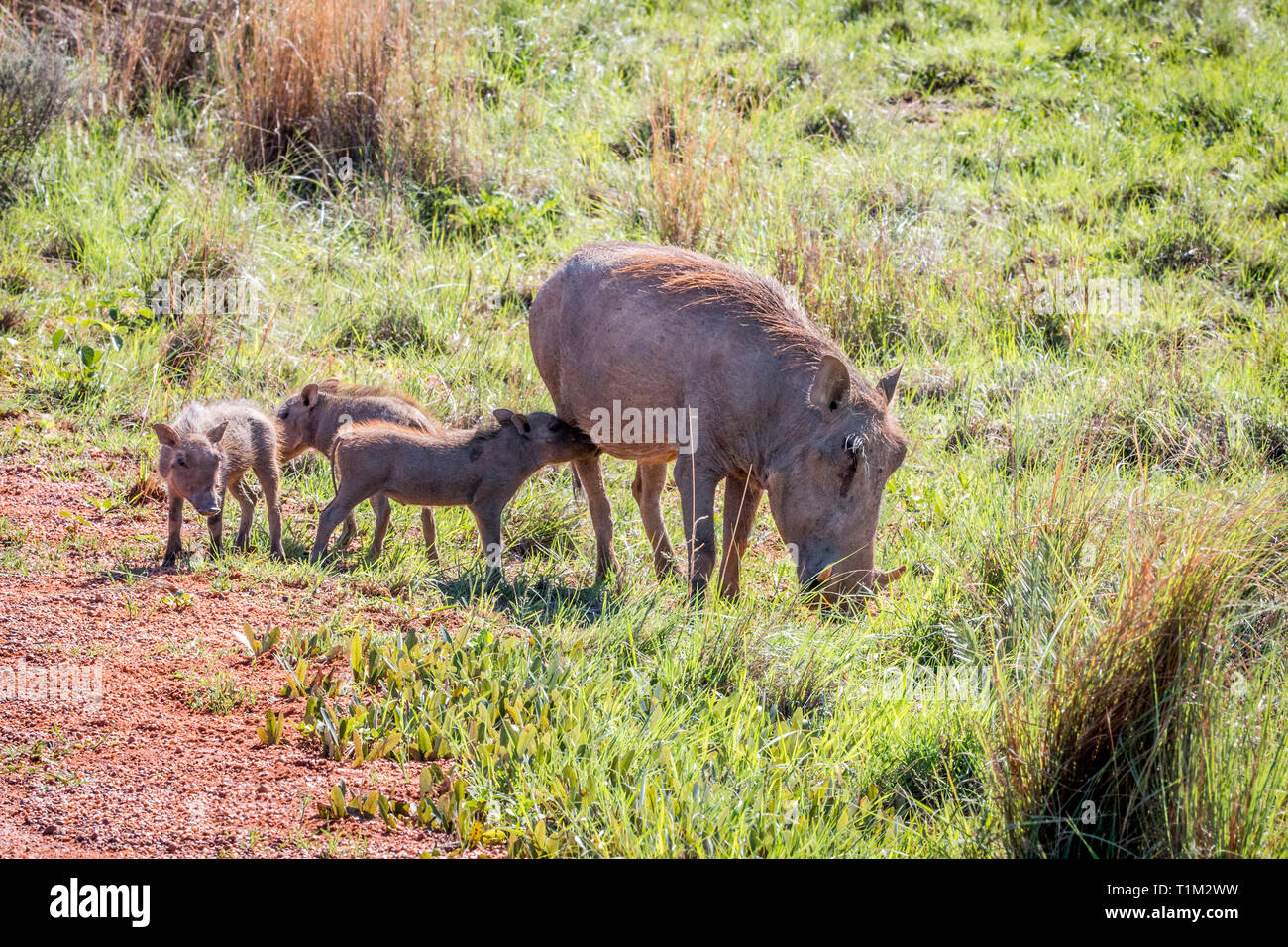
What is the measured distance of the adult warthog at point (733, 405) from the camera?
5.17m

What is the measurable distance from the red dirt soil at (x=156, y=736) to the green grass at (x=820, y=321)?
178 millimetres

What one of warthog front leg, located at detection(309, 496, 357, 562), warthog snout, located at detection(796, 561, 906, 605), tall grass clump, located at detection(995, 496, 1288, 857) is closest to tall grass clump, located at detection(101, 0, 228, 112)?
warthog front leg, located at detection(309, 496, 357, 562)

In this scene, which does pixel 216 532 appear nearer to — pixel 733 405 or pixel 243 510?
pixel 243 510

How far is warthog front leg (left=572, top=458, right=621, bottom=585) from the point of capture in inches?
240

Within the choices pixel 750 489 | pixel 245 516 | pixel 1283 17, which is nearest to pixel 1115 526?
pixel 750 489

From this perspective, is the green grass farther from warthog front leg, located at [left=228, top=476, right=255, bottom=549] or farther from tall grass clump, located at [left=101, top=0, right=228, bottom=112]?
tall grass clump, located at [left=101, top=0, right=228, bottom=112]

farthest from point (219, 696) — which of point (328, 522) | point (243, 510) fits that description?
point (243, 510)

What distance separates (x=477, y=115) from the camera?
10.6 metres

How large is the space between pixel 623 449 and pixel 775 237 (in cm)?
363

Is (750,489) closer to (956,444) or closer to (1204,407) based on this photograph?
(956,444)
